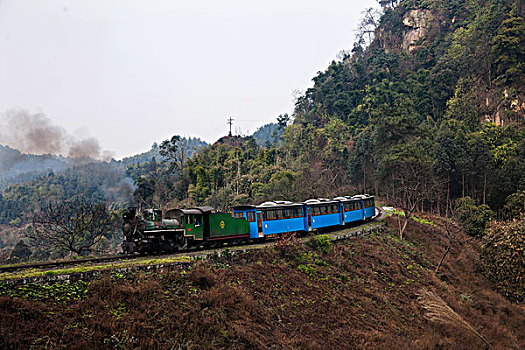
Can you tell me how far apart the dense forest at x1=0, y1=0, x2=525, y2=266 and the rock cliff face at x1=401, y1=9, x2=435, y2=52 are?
26 cm

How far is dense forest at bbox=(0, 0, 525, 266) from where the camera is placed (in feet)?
135

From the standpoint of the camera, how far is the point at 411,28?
80312mm

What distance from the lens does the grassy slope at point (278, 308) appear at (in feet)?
29.9

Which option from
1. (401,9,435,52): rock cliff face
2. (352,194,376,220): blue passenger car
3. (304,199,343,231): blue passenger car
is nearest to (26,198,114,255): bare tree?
(304,199,343,231): blue passenger car

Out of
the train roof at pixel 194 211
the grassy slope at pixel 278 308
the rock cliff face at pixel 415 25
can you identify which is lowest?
the grassy slope at pixel 278 308

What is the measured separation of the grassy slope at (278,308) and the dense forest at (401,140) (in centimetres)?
1104

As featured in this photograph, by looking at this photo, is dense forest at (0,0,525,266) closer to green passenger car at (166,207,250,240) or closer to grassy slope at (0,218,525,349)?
grassy slope at (0,218,525,349)

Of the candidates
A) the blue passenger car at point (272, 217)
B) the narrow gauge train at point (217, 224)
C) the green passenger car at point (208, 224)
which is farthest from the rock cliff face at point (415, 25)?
the green passenger car at point (208, 224)

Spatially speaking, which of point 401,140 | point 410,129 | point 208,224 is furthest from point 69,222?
point 410,129

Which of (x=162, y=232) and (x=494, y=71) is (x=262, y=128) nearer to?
(x=494, y=71)

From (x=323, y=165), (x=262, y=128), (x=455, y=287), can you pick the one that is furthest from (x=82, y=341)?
(x=262, y=128)

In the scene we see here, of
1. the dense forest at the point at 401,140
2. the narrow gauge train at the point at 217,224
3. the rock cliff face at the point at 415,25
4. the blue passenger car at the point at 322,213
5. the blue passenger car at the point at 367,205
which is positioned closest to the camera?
the narrow gauge train at the point at 217,224

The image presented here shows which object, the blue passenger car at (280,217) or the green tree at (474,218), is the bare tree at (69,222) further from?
the green tree at (474,218)

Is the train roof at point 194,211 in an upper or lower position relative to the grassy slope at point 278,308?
upper
